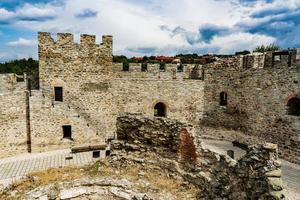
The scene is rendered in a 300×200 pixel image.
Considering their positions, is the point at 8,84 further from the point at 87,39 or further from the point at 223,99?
the point at 223,99

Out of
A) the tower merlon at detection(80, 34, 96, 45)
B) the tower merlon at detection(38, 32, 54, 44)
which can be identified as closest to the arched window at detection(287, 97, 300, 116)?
the tower merlon at detection(80, 34, 96, 45)

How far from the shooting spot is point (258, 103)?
16828mm

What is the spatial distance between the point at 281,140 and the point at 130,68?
9373 millimetres

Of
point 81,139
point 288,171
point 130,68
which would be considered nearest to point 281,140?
point 288,171

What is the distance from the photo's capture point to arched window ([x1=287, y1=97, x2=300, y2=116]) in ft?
49.8

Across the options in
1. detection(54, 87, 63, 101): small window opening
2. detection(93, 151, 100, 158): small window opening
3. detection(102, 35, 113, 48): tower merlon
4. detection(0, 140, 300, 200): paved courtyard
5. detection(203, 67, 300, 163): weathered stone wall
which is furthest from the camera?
detection(102, 35, 113, 48): tower merlon

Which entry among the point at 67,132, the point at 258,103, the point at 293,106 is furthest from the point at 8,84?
the point at 293,106

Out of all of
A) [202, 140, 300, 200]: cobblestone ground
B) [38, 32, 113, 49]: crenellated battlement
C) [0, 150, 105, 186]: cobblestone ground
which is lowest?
[0, 150, 105, 186]: cobblestone ground

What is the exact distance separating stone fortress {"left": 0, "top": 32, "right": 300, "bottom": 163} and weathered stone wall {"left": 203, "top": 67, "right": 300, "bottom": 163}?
0.16 ft

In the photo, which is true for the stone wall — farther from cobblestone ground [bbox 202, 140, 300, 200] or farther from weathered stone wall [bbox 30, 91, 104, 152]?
weathered stone wall [bbox 30, 91, 104, 152]

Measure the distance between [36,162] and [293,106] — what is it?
13.1m

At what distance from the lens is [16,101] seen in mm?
15656

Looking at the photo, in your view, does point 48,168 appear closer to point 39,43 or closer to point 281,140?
point 39,43

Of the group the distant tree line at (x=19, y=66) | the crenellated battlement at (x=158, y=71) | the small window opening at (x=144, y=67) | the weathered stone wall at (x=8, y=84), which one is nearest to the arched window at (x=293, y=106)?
the crenellated battlement at (x=158, y=71)
